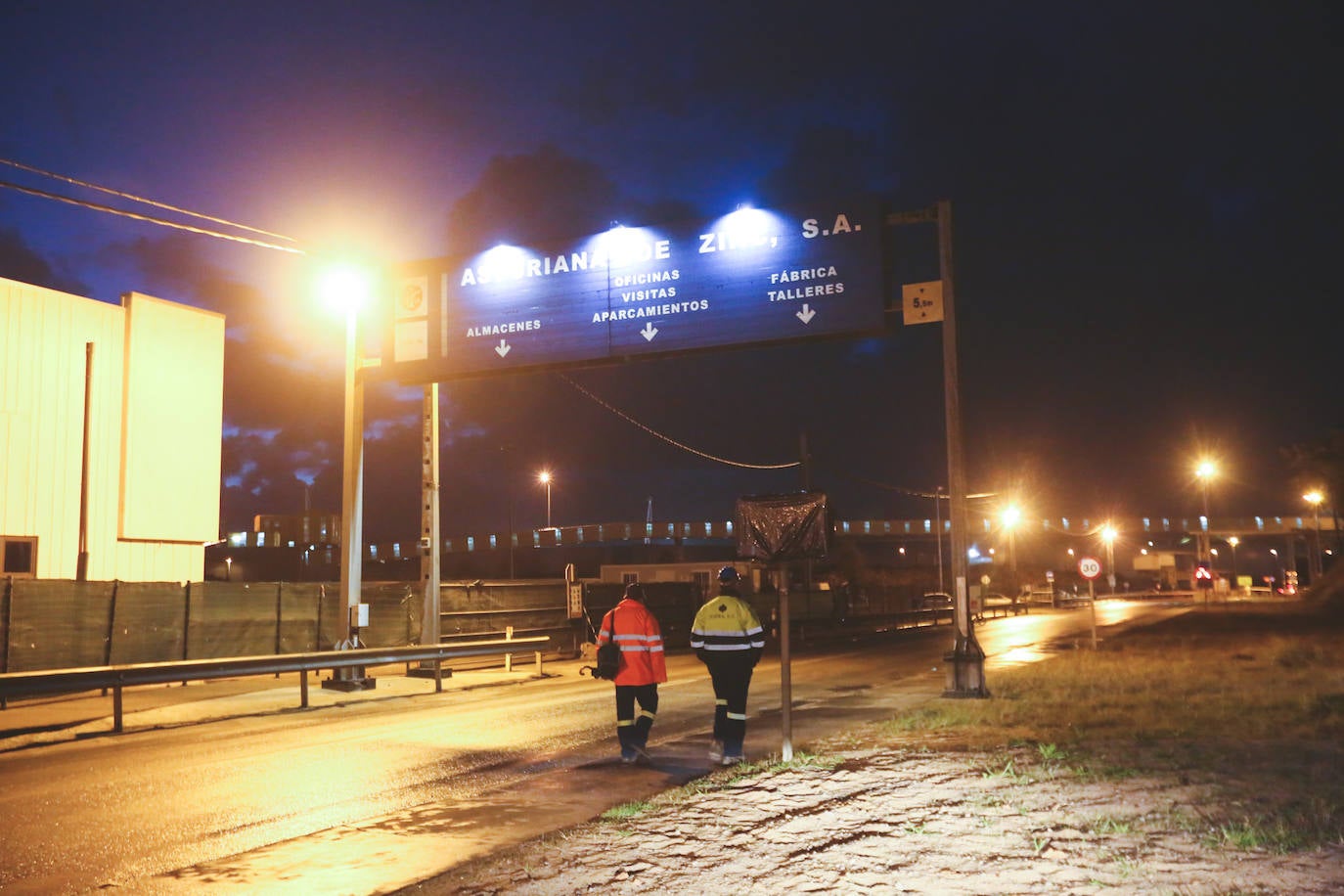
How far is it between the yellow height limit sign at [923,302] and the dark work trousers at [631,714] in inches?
347

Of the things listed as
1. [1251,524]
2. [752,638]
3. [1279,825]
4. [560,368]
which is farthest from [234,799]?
[1251,524]

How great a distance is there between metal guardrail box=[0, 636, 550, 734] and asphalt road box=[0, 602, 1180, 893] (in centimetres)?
64

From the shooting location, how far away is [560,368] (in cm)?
1873

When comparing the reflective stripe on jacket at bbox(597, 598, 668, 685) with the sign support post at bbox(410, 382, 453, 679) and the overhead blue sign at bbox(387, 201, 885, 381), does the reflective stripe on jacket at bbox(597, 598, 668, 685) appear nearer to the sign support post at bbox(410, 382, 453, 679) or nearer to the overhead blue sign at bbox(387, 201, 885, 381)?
the overhead blue sign at bbox(387, 201, 885, 381)

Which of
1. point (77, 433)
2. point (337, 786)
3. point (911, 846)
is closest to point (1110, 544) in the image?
point (77, 433)

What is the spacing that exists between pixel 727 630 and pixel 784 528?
3.45ft

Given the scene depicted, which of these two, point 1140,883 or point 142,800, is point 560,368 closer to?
point 142,800

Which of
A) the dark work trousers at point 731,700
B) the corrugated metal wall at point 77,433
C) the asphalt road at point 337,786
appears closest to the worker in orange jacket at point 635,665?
the asphalt road at point 337,786

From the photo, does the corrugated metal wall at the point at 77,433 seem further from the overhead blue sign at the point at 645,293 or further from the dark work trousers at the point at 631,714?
the dark work trousers at the point at 631,714

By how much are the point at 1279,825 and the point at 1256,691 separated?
961cm

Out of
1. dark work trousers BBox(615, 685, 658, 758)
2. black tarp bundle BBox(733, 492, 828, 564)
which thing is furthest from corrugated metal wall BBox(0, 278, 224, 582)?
black tarp bundle BBox(733, 492, 828, 564)

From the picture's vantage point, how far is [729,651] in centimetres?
943

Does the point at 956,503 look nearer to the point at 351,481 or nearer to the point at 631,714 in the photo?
the point at 631,714

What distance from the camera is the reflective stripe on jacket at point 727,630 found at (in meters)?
9.45
